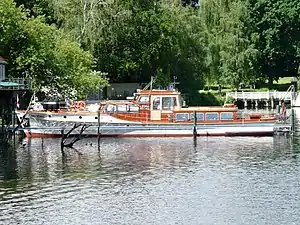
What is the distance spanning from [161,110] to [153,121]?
110 centimetres

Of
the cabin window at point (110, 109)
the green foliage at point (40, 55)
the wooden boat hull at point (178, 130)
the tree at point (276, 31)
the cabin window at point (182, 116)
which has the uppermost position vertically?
the tree at point (276, 31)

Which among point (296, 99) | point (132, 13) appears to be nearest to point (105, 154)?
point (132, 13)

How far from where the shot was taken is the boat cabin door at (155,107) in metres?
64.0

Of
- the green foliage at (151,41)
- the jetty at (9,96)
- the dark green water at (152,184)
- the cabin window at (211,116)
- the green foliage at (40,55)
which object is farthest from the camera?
the green foliage at (151,41)

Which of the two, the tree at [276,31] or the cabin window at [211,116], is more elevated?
the tree at [276,31]

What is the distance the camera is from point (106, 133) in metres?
63.3

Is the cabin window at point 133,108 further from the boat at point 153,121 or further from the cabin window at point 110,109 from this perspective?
the cabin window at point 110,109

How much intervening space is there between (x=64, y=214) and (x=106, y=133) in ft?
98.6

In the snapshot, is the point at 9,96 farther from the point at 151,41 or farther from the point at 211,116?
the point at 151,41

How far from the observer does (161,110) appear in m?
64.1

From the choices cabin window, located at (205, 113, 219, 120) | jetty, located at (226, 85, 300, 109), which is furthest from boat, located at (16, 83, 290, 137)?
jetty, located at (226, 85, 300, 109)

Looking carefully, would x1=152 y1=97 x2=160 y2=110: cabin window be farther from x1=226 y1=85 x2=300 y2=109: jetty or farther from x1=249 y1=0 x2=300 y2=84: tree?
x1=249 y1=0 x2=300 y2=84: tree

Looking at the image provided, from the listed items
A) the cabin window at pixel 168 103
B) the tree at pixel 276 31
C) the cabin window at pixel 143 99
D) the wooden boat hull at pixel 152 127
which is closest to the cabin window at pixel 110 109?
the wooden boat hull at pixel 152 127

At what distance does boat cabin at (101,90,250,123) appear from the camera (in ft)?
208
